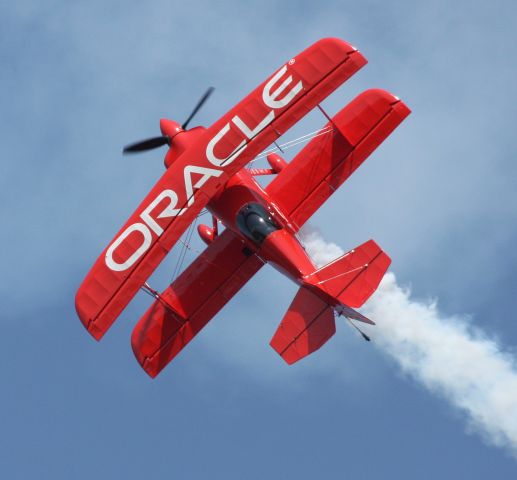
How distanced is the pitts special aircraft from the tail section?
25mm

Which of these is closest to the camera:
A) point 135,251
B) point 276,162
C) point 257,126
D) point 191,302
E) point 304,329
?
point 304,329

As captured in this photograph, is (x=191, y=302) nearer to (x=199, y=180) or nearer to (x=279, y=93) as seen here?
(x=199, y=180)

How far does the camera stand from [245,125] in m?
30.9

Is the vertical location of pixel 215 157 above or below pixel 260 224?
above

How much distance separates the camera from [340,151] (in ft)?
109

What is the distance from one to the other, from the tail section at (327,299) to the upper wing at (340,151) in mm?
3264

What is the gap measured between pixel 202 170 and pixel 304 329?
186 inches

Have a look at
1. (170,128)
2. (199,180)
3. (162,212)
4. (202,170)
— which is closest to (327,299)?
(199,180)

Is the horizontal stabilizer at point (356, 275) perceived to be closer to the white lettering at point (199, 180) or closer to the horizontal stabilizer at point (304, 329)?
the horizontal stabilizer at point (304, 329)

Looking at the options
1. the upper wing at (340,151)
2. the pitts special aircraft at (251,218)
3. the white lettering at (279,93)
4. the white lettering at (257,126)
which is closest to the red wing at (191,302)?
the pitts special aircraft at (251,218)

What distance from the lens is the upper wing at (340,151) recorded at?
33.1m

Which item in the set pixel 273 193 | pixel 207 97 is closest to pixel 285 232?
pixel 273 193

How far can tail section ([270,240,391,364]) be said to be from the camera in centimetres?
2959

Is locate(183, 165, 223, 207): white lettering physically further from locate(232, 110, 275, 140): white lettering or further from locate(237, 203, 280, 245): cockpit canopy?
locate(237, 203, 280, 245): cockpit canopy
